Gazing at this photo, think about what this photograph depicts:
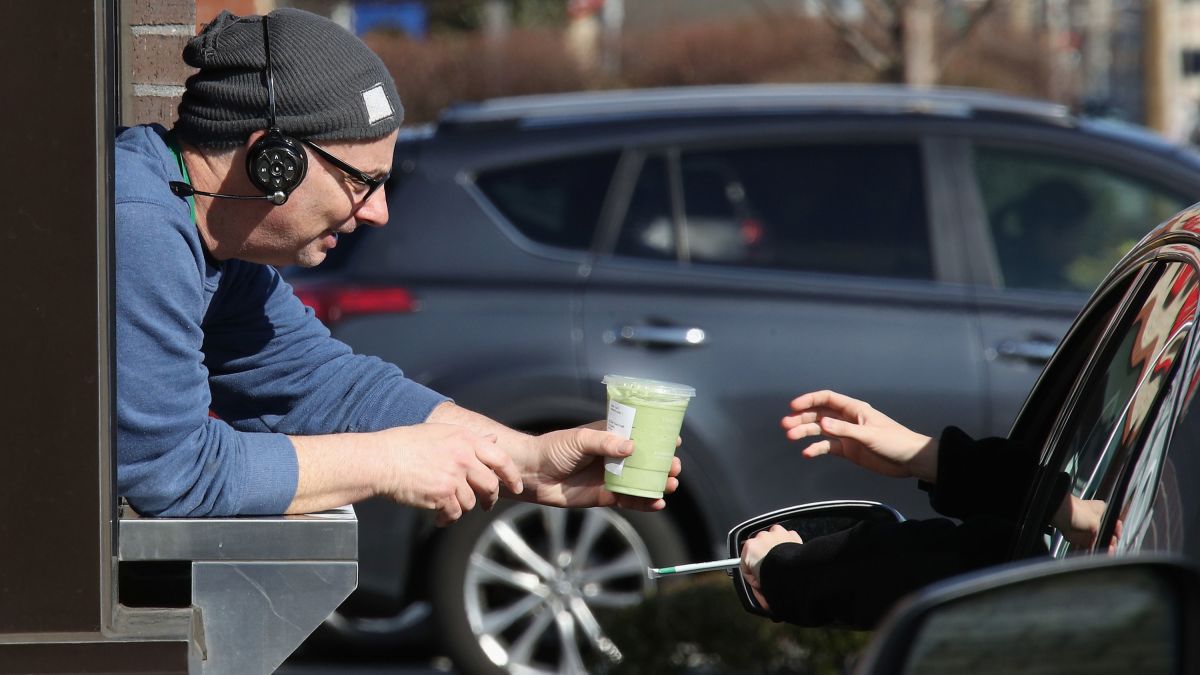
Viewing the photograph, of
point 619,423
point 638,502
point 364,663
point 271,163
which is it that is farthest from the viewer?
point 364,663

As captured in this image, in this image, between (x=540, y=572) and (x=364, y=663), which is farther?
(x=364, y=663)

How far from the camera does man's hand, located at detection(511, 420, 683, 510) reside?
259 cm

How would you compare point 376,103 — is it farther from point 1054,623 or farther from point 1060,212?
point 1060,212

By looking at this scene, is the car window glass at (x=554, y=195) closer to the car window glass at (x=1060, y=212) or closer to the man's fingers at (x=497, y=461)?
the car window glass at (x=1060, y=212)

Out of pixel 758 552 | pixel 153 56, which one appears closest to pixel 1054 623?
pixel 758 552

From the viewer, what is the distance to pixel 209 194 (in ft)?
7.55

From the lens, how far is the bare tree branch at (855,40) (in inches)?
468

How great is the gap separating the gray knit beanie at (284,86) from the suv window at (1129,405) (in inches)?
42.1

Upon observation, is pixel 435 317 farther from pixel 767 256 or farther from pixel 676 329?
pixel 767 256

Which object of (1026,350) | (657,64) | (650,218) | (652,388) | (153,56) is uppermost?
(153,56)

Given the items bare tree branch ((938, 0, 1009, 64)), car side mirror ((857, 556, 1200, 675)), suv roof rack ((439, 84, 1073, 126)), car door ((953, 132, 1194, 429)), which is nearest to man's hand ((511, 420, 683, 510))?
car side mirror ((857, 556, 1200, 675))

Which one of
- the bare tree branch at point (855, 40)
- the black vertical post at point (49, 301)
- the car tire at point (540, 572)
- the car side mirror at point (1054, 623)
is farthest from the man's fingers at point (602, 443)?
the bare tree branch at point (855, 40)

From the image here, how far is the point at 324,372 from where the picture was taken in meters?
2.70

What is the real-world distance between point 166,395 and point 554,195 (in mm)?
3517
